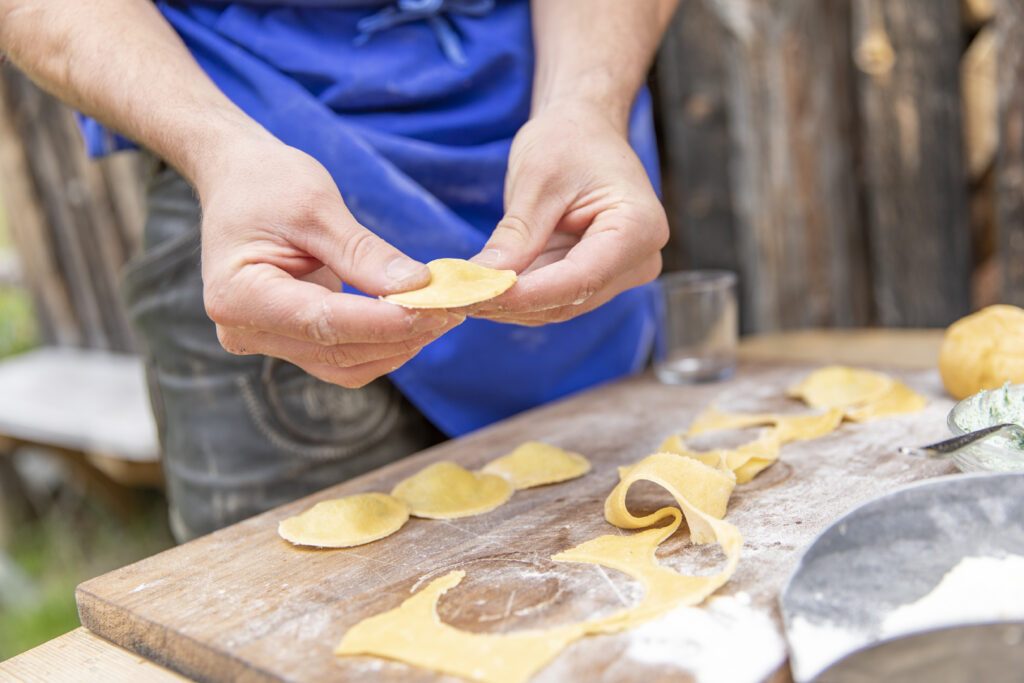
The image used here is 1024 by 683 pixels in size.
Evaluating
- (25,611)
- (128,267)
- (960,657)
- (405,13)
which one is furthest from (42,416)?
(960,657)

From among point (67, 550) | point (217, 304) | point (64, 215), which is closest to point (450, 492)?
point (217, 304)

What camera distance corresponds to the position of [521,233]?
1.18 metres

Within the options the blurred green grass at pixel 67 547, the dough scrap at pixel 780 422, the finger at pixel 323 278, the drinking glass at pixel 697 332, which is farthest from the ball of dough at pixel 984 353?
the blurred green grass at pixel 67 547

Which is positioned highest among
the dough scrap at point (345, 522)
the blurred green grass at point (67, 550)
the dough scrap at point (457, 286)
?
the dough scrap at point (457, 286)

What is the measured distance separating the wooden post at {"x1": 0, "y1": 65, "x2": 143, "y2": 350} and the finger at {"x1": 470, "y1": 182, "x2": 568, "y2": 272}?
283 centimetres

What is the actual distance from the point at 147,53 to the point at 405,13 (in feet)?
1.32

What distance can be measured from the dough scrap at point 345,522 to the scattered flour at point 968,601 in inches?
21.7

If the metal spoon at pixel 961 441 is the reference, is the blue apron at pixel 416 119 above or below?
above

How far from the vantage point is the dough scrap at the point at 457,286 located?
1.02 m

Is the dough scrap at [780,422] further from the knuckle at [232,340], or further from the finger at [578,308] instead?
the knuckle at [232,340]

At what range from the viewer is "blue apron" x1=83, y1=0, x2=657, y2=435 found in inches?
56.6

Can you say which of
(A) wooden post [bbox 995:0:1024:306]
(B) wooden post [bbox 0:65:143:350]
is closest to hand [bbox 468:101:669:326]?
(A) wooden post [bbox 995:0:1024:306]

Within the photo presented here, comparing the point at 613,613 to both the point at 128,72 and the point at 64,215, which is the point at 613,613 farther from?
the point at 64,215

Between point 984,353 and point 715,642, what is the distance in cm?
73
